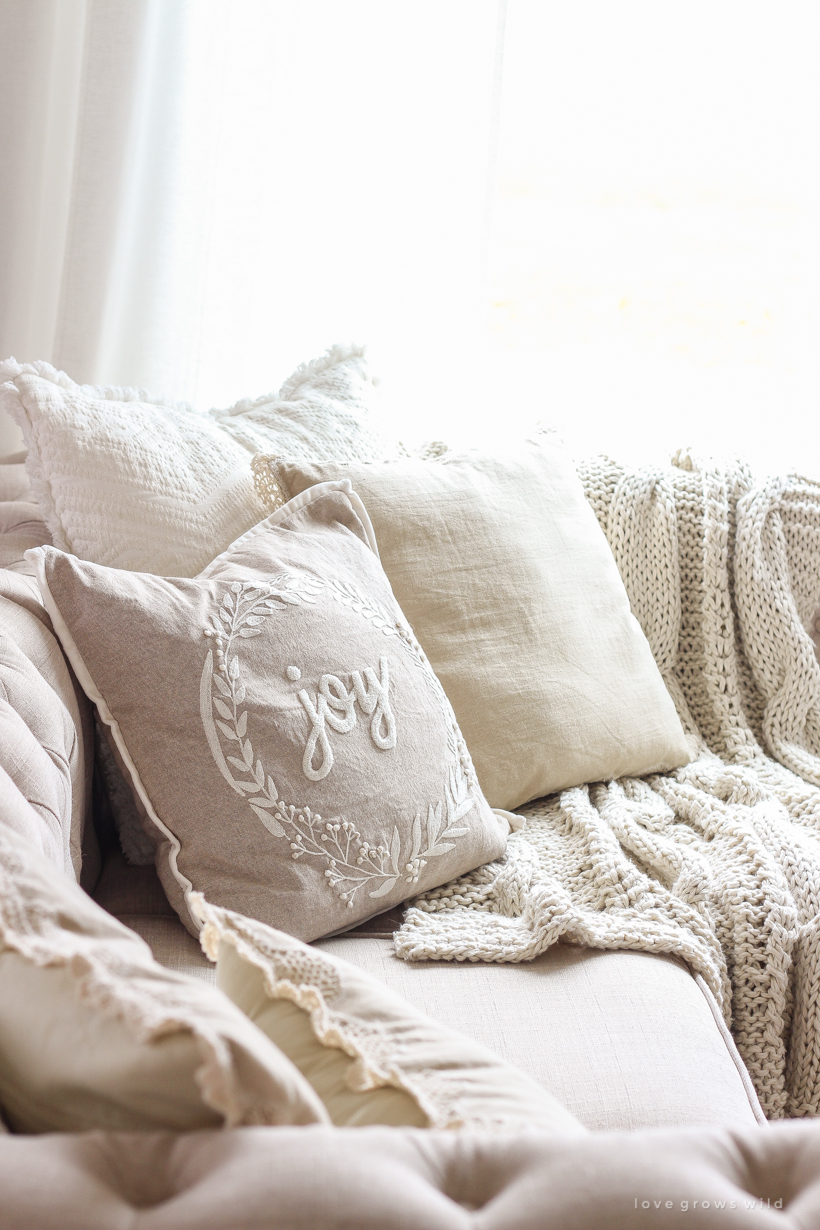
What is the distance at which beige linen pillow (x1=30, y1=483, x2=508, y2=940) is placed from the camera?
89cm

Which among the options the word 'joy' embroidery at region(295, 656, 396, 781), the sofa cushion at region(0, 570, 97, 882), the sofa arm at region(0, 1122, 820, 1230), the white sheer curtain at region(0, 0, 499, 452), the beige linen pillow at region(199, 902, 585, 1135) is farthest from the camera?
the white sheer curtain at region(0, 0, 499, 452)

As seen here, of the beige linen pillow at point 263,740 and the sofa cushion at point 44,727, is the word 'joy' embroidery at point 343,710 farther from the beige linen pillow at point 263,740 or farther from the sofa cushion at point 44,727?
the sofa cushion at point 44,727

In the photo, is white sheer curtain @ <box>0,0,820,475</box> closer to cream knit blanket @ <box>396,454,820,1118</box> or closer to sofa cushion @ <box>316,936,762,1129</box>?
cream knit blanket @ <box>396,454,820,1118</box>

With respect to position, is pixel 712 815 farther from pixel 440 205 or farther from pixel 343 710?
pixel 440 205

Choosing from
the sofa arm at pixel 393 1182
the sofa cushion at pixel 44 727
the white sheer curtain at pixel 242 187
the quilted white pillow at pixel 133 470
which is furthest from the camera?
the white sheer curtain at pixel 242 187

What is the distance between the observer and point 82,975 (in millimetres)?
398

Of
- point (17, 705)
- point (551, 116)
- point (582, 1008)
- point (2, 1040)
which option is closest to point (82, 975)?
point (2, 1040)

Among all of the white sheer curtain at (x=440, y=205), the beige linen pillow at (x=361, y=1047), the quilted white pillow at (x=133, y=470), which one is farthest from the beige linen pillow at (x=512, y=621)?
the beige linen pillow at (x=361, y=1047)

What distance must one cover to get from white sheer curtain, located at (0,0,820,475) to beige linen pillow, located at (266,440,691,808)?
0.51 metres

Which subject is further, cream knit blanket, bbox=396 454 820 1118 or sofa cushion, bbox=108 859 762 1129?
cream knit blanket, bbox=396 454 820 1118

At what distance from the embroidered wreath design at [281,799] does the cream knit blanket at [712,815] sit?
83 mm

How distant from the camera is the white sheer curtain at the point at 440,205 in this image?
155cm

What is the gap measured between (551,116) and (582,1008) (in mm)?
1733

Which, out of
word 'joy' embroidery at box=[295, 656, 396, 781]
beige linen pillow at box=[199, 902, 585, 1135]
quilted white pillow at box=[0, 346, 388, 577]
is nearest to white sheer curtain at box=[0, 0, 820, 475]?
quilted white pillow at box=[0, 346, 388, 577]
